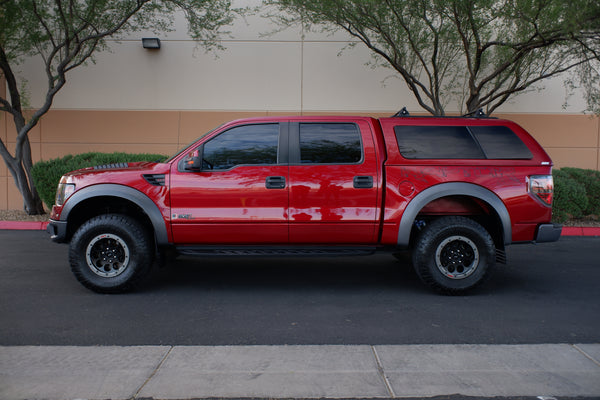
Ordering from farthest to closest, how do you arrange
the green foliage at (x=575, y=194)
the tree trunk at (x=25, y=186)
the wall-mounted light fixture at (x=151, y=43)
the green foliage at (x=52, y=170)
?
the wall-mounted light fixture at (x=151, y=43), the tree trunk at (x=25, y=186), the green foliage at (x=52, y=170), the green foliage at (x=575, y=194)

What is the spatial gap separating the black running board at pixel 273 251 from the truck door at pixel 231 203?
Result: 86 millimetres

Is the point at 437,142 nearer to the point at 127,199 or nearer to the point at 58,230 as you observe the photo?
the point at 127,199

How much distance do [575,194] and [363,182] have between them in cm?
707

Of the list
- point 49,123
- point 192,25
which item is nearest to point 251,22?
point 192,25

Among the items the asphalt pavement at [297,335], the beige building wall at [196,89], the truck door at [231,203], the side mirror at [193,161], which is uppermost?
the beige building wall at [196,89]

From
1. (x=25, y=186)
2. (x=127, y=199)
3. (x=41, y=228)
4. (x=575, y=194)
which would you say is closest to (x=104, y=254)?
(x=127, y=199)

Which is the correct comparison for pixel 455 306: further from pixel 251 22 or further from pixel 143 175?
pixel 251 22

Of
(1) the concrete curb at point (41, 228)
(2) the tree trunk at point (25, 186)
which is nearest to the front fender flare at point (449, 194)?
(1) the concrete curb at point (41, 228)

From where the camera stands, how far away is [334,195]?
5195 millimetres

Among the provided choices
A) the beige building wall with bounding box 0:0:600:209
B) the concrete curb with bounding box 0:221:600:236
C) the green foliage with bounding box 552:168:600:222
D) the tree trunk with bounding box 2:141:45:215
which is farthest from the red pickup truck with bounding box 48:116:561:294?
the beige building wall with bounding box 0:0:600:209

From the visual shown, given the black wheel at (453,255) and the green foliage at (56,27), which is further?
the green foliage at (56,27)

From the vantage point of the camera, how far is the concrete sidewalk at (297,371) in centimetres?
301

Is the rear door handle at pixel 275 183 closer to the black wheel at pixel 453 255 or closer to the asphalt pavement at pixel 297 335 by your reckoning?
the asphalt pavement at pixel 297 335

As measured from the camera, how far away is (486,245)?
5184 mm
